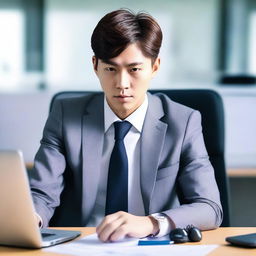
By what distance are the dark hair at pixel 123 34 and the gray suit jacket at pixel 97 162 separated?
0.62 ft

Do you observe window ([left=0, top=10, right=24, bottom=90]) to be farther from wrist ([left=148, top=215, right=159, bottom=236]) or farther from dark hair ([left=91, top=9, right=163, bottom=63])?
wrist ([left=148, top=215, right=159, bottom=236])

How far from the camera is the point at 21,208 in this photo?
1234 mm

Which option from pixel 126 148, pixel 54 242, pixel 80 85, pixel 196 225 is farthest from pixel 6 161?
pixel 80 85

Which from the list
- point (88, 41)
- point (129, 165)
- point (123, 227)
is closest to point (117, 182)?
point (129, 165)

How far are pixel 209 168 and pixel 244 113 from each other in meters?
1.39

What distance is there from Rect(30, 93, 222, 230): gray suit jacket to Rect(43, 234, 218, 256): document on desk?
367 millimetres

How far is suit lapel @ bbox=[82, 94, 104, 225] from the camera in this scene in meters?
1.78

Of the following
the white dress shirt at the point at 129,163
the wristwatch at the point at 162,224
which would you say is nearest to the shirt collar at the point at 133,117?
the white dress shirt at the point at 129,163

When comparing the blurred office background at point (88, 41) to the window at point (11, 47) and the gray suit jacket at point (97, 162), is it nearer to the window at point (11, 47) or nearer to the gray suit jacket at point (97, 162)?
the window at point (11, 47)

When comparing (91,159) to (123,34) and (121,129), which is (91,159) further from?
(123,34)

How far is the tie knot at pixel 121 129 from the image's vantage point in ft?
5.93

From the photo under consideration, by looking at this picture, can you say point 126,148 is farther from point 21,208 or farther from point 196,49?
point 196,49

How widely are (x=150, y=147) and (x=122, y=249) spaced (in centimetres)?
54

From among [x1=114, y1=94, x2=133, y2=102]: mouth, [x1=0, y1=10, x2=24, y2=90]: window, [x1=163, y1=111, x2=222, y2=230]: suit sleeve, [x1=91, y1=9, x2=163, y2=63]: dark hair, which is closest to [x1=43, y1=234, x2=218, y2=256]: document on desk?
[x1=163, y1=111, x2=222, y2=230]: suit sleeve
